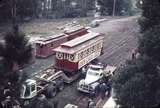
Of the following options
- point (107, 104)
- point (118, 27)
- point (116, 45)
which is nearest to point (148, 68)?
point (107, 104)

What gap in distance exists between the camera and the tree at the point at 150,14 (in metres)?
18.5

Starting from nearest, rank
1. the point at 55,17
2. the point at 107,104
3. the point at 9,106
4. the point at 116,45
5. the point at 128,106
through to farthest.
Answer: the point at 9,106 → the point at 128,106 → the point at 107,104 → the point at 116,45 → the point at 55,17

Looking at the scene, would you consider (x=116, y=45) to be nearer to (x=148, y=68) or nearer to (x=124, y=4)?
(x=148, y=68)

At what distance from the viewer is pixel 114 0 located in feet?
174

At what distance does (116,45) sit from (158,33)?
17.4 metres

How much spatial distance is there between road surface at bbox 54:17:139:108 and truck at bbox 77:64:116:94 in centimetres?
57

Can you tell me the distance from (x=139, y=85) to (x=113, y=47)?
694 inches

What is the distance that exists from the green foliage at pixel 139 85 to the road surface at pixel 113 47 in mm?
4718

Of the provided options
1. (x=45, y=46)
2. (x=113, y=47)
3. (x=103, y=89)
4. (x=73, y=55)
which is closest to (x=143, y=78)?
(x=103, y=89)

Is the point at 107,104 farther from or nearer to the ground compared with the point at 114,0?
nearer to the ground

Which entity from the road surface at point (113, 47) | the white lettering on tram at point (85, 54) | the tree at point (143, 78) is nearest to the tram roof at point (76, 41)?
the white lettering on tram at point (85, 54)

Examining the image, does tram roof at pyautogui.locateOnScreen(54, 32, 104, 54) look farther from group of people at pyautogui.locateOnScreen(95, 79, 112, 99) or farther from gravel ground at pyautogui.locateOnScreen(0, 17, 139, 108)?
group of people at pyautogui.locateOnScreen(95, 79, 112, 99)

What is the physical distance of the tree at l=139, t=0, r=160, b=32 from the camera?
18.5 metres

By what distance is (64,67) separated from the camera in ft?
77.3
